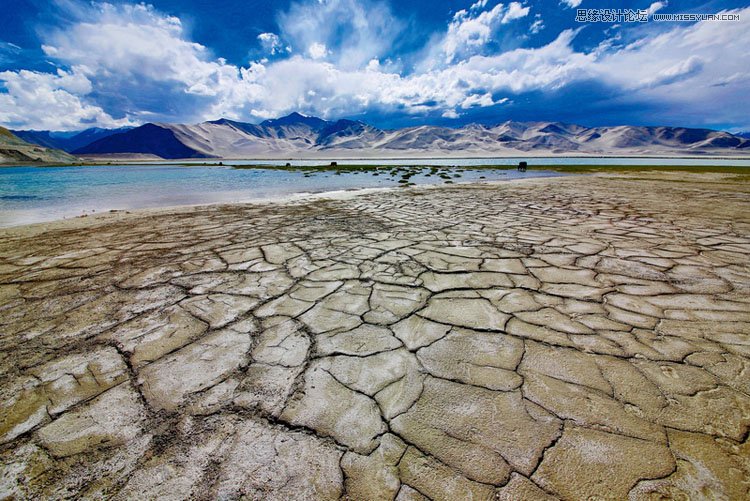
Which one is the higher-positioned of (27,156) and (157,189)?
(27,156)

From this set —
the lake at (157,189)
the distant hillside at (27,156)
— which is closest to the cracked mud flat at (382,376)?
the lake at (157,189)

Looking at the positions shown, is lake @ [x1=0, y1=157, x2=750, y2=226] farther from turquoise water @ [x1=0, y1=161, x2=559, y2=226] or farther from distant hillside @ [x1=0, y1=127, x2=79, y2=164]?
distant hillside @ [x1=0, y1=127, x2=79, y2=164]

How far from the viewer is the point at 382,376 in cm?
175

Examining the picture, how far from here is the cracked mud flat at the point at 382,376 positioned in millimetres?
1210

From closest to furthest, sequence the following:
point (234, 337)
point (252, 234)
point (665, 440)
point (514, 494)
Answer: point (514, 494) → point (665, 440) → point (234, 337) → point (252, 234)

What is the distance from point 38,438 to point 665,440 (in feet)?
9.08

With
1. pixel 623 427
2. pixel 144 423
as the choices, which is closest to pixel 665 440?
pixel 623 427

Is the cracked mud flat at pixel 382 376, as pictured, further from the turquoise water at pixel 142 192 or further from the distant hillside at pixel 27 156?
the distant hillside at pixel 27 156

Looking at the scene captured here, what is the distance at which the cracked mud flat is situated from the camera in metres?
1.21

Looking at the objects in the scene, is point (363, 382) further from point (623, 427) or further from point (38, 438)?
point (38, 438)

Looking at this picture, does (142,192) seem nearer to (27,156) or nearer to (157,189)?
(157,189)

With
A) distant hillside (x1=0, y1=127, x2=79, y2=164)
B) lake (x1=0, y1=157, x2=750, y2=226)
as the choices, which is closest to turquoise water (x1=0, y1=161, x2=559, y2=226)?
lake (x1=0, y1=157, x2=750, y2=226)

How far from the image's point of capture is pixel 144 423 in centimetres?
147

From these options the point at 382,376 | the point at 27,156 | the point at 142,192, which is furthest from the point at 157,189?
the point at 27,156
